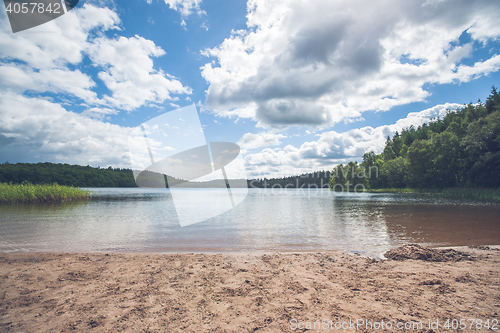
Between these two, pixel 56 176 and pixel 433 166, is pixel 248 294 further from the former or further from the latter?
pixel 56 176

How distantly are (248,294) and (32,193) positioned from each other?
4132cm

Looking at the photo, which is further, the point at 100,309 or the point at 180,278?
the point at 180,278

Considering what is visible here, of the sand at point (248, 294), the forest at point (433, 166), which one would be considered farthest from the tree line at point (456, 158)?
the sand at point (248, 294)

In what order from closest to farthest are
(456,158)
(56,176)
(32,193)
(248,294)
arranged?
(248,294), (32,193), (456,158), (56,176)

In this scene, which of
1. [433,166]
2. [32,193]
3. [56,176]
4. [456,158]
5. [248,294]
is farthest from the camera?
[56,176]

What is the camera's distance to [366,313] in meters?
4.17

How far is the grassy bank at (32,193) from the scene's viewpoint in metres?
30.8

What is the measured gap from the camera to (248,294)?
16.9 ft

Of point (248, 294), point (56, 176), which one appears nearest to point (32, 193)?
point (248, 294)

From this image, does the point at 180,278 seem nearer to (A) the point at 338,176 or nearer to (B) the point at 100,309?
(B) the point at 100,309

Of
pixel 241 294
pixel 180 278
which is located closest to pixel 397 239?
pixel 241 294

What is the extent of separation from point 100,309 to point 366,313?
524 centimetres

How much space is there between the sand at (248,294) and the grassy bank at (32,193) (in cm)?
3321

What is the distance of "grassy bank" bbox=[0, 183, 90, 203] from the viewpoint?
1211 inches
